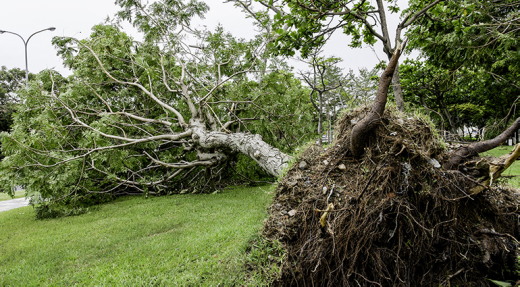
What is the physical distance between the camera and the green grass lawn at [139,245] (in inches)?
119

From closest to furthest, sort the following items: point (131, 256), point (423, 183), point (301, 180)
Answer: point (423, 183), point (301, 180), point (131, 256)

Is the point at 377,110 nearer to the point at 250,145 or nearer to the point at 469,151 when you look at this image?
the point at 469,151

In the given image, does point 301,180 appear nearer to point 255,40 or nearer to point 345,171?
point 345,171

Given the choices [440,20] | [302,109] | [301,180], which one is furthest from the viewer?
[302,109]

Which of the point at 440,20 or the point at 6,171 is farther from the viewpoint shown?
the point at 6,171

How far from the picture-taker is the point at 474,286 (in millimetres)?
1847

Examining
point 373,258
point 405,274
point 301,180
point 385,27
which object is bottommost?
point 405,274

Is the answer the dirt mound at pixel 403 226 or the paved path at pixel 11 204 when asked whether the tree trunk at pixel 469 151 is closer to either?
the dirt mound at pixel 403 226

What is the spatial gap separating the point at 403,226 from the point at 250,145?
358cm

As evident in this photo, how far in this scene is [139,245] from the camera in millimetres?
4215

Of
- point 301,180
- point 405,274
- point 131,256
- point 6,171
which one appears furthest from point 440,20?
point 6,171

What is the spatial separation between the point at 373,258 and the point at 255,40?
7711mm

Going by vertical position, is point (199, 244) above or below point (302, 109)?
below

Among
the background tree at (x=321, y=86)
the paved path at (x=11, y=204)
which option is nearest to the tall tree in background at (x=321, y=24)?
the background tree at (x=321, y=86)
